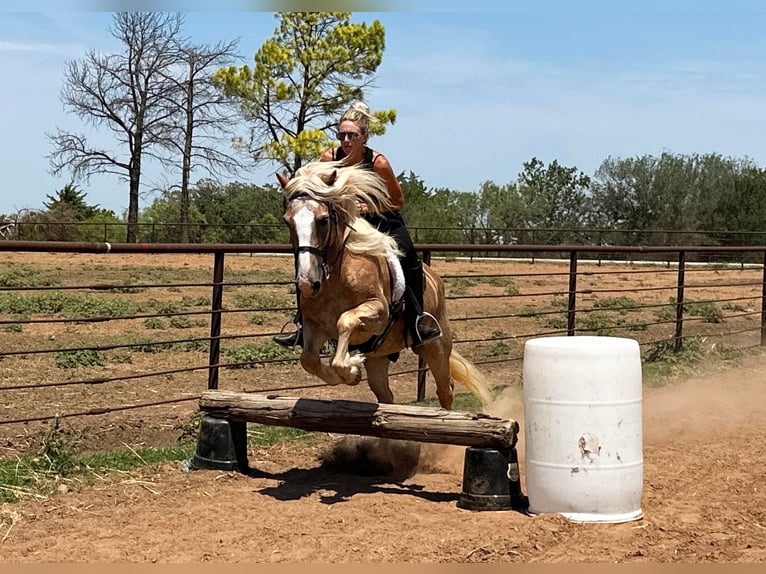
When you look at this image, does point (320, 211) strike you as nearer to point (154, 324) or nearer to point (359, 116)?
point (359, 116)

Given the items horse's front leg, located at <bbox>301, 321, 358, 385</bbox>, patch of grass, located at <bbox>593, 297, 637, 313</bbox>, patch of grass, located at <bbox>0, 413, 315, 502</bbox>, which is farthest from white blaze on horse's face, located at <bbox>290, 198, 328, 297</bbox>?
patch of grass, located at <bbox>593, 297, 637, 313</bbox>

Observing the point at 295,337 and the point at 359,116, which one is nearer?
the point at 359,116

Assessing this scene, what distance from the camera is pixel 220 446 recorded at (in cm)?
638

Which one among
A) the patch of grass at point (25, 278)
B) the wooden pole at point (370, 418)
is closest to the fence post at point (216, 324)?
the wooden pole at point (370, 418)

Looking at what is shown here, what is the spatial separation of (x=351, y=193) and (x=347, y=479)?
79.0 inches

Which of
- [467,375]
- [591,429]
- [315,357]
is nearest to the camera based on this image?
[591,429]

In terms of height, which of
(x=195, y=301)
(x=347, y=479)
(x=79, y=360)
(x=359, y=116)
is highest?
(x=359, y=116)

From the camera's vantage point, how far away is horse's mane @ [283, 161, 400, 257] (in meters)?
5.55

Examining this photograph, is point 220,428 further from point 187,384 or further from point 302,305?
point 187,384

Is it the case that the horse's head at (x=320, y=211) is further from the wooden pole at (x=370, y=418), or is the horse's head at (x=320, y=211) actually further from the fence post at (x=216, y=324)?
the fence post at (x=216, y=324)

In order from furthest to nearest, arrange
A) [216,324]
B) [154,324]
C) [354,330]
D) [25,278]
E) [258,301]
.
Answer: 1. [25,278]
2. [258,301]
3. [154,324]
4. [216,324]
5. [354,330]

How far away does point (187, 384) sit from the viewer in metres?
9.95

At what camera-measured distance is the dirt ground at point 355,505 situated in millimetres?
4535

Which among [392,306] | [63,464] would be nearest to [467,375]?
[392,306]
